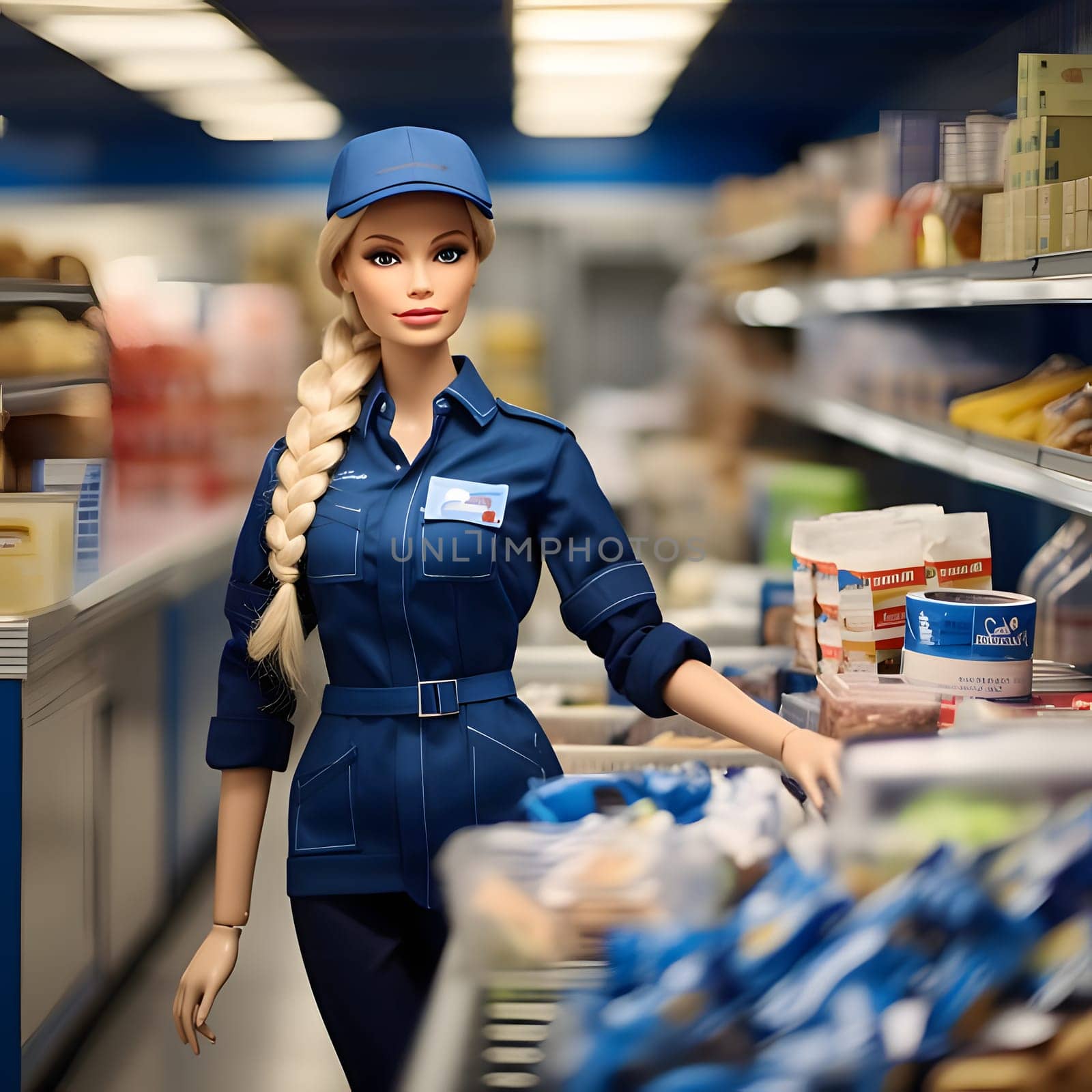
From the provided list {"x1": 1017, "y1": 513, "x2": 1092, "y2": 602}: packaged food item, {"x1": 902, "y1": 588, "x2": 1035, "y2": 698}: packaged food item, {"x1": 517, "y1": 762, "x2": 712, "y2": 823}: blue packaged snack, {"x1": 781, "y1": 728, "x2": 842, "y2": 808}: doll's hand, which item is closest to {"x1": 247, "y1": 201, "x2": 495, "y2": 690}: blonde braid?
{"x1": 517, "y1": 762, "x2": 712, "y2": 823}: blue packaged snack

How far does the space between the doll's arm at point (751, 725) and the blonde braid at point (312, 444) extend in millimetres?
524

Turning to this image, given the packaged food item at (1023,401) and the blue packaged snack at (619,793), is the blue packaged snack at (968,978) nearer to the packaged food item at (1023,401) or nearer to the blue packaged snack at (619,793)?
the blue packaged snack at (619,793)

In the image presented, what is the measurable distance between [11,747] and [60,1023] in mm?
676

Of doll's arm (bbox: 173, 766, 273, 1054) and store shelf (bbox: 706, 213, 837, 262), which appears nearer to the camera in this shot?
doll's arm (bbox: 173, 766, 273, 1054)

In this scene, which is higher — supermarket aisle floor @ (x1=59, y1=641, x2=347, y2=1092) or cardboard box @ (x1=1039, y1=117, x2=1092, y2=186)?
cardboard box @ (x1=1039, y1=117, x2=1092, y2=186)

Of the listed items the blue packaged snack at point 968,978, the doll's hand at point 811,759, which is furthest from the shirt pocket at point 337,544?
the blue packaged snack at point 968,978

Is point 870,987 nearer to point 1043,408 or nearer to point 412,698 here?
point 412,698

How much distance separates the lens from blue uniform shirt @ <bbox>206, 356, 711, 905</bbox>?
1812mm

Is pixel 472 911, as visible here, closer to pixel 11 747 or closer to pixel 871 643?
pixel 871 643

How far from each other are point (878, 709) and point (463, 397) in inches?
28.0

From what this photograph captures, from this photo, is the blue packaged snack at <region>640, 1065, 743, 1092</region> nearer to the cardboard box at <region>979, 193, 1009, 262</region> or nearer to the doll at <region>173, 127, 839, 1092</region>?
the doll at <region>173, 127, 839, 1092</region>

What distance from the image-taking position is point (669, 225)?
3.12 m

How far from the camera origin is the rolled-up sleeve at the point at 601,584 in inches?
70.2

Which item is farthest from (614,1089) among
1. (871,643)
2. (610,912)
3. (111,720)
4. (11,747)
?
(111,720)
